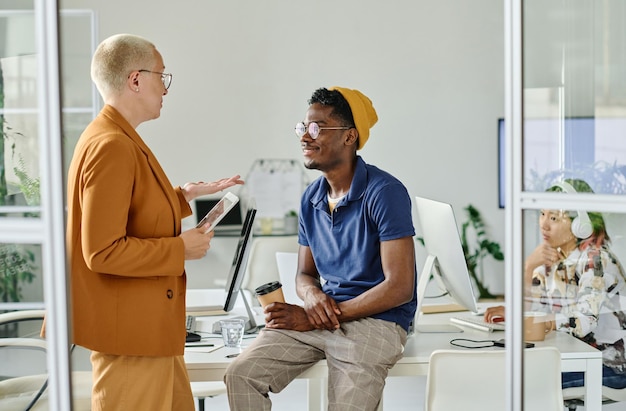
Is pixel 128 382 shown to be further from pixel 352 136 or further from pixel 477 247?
pixel 477 247

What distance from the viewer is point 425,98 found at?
22.2 ft

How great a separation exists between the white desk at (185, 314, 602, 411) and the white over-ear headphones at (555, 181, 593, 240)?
257 mm

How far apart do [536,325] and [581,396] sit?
0.24 m

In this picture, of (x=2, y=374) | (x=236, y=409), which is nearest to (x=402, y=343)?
(x=236, y=409)

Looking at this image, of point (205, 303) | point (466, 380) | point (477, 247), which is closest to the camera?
point (466, 380)

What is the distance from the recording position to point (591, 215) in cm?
194

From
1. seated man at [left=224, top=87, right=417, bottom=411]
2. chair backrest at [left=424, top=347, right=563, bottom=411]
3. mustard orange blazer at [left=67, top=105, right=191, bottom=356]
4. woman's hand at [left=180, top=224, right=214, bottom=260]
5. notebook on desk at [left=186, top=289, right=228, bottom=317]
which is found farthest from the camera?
notebook on desk at [left=186, top=289, right=228, bottom=317]

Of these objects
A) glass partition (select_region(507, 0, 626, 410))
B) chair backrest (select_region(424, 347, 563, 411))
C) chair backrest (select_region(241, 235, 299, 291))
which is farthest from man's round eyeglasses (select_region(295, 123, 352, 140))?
chair backrest (select_region(241, 235, 299, 291))

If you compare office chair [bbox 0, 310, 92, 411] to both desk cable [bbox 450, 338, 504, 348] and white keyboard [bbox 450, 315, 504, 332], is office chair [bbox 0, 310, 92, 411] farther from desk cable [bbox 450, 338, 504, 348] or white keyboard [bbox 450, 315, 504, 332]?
white keyboard [bbox 450, 315, 504, 332]

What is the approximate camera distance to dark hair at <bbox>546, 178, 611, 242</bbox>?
1.91 meters

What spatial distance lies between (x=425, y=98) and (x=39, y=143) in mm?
5287

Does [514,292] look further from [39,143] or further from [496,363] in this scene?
[39,143]

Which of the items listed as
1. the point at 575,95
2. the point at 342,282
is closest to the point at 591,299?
the point at 575,95

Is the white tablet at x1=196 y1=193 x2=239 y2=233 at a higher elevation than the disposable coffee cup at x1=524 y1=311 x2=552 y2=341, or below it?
higher
